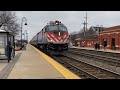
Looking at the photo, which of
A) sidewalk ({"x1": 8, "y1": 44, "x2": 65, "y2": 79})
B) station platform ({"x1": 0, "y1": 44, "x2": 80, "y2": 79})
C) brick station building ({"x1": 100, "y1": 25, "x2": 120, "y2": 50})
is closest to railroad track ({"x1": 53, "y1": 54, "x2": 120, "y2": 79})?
station platform ({"x1": 0, "y1": 44, "x2": 80, "y2": 79})

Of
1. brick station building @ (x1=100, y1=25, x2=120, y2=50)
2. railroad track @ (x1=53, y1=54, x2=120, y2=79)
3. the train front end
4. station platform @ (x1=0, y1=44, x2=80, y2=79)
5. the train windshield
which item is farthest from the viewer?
brick station building @ (x1=100, y1=25, x2=120, y2=50)

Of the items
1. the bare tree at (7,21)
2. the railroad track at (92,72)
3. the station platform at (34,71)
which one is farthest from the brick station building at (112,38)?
the station platform at (34,71)

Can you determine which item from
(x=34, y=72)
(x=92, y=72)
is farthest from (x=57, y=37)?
(x=34, y=72)

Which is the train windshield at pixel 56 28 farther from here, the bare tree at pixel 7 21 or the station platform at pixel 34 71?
the bare tree at pixel 7 21

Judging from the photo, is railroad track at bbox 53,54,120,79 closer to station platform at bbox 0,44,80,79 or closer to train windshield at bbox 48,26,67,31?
station platform at bbox 0,44,80,79

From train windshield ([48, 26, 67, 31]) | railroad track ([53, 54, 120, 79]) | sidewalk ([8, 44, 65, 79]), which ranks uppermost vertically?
train windshield ([48, 26, 67, 31])

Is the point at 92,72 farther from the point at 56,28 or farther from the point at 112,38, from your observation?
the point at 112,38

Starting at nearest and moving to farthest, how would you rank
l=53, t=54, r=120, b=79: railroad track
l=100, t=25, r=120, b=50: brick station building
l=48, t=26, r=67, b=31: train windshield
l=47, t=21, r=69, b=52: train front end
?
l=53, t=54, r=120, b=79: railroad track, l=47, t=21, r=69, b=52: train front end, l=48, t=26, r=67, b=31: train windshield, l=100, t=25, r=120, b=50: brick station building

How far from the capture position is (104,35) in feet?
213
